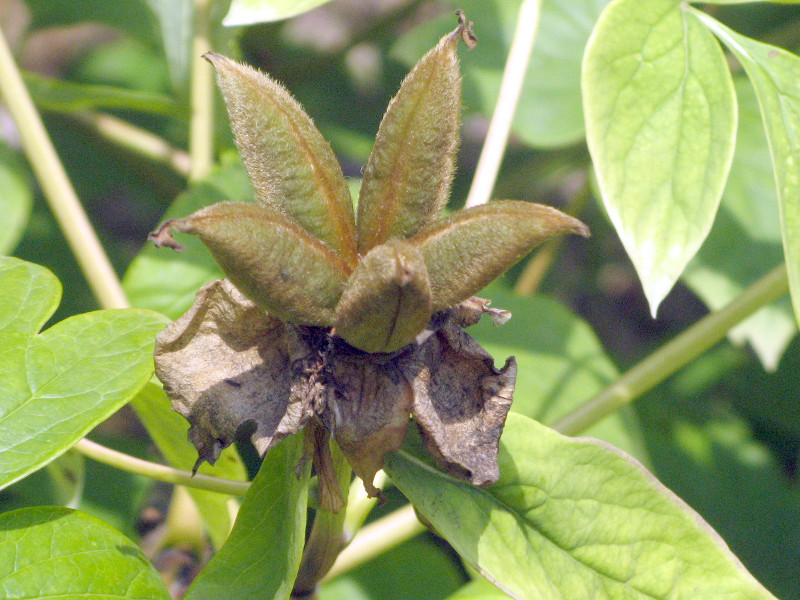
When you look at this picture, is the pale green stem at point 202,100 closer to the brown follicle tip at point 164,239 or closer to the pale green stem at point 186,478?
the pale green stem at point 186,478

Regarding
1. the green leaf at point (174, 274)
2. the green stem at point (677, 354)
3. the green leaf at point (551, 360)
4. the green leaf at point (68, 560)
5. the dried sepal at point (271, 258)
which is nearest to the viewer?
the dried sepal at point (271, 258)

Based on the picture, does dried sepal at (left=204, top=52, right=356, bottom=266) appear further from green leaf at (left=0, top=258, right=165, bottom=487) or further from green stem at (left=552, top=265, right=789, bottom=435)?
green stem at (left=552, top=265, right=789, bottom=435)

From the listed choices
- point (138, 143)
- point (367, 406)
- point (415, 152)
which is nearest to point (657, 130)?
point (415, 152)

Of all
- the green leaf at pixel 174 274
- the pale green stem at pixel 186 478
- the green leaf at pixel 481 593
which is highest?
the green leaf at pixel 174 274

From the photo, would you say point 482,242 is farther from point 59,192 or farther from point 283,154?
point 59,192

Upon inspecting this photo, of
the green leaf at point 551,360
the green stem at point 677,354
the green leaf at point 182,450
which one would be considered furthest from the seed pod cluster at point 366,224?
the green leaf at point 551,360

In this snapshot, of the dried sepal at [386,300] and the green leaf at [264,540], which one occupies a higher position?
the dried sepal at [386,300]
